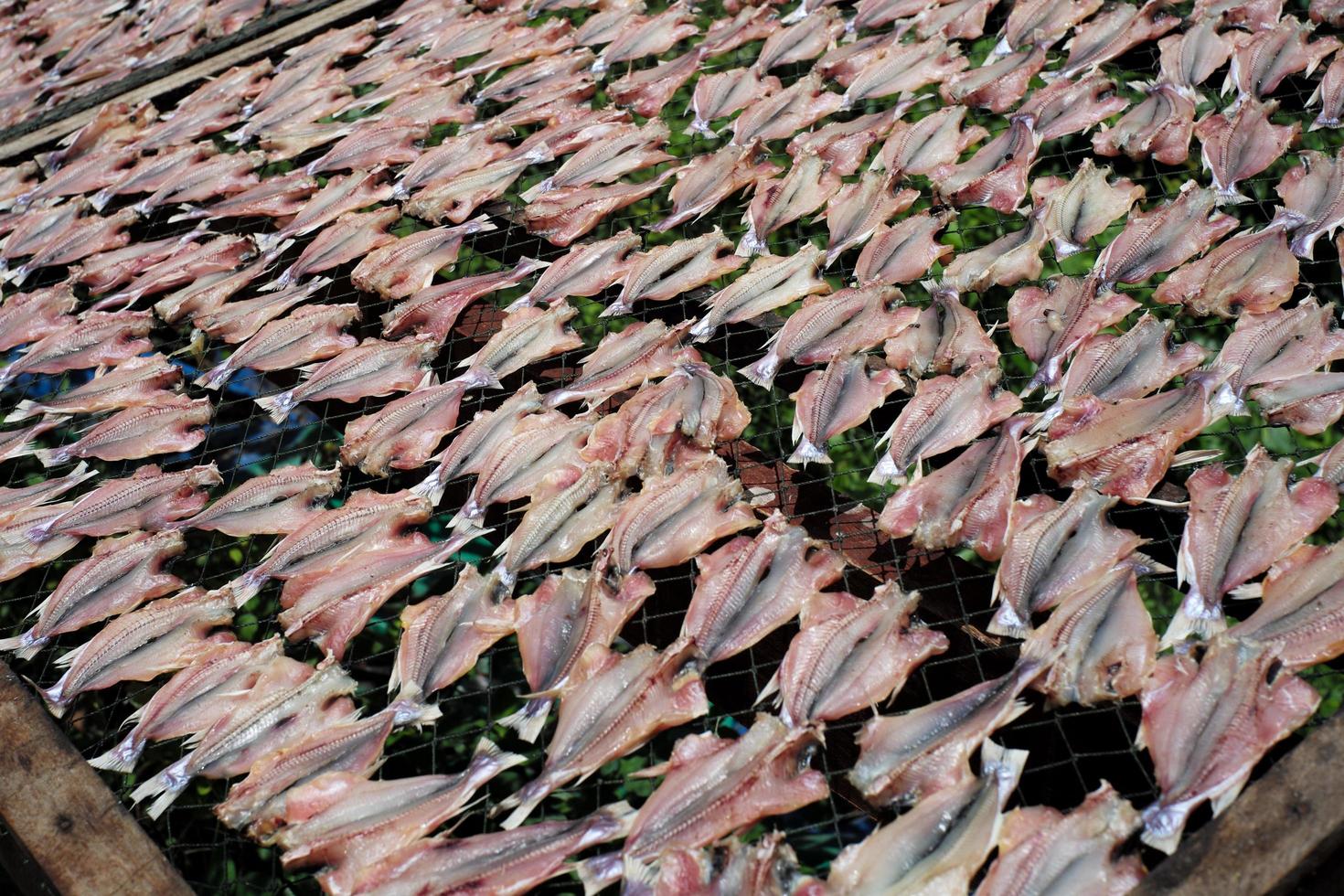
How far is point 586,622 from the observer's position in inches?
133

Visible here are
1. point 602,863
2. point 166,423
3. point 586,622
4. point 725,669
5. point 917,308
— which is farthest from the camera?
point 166,423

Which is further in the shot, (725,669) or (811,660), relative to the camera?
(725,669)

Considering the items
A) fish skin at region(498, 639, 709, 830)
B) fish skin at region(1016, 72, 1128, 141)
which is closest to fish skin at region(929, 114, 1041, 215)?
fish skin at region(1016, 72, 1128, 141)

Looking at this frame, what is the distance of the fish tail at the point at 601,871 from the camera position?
9.16 feet

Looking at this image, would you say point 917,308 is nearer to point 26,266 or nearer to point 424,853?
point 424,853

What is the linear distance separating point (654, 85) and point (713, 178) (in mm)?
1060

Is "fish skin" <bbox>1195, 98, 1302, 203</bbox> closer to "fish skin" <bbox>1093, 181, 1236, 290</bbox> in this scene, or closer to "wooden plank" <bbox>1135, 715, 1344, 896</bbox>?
"fish skin" <bbox>1093, 181, 1236, 290</bbox>

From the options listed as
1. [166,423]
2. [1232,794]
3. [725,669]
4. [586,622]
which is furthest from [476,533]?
[1232,794]

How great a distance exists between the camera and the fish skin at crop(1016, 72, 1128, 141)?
16.0 ft

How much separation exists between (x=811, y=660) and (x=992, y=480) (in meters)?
0.84

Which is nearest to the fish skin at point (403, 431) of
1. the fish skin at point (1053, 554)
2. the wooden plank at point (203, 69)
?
the fish skin at point (1053, 554)

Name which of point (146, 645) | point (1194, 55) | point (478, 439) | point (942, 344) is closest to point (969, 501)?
point (942, 344)

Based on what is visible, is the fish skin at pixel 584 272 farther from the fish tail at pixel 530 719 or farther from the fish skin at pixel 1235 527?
the fish skin at pixel 1235 527

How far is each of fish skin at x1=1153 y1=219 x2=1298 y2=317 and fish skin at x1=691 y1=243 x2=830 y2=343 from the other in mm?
1249
